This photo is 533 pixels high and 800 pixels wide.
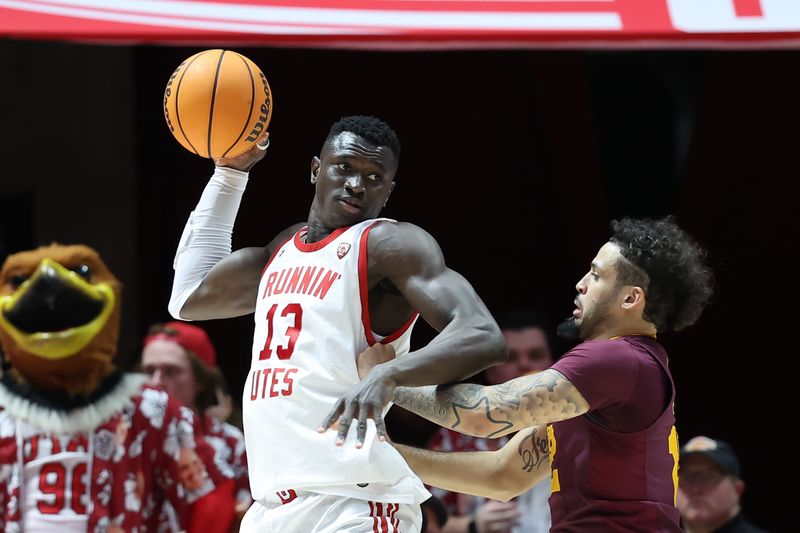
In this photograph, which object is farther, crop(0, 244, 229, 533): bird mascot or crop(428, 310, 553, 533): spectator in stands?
crop(428, 310, 553, 533): spectator in stands

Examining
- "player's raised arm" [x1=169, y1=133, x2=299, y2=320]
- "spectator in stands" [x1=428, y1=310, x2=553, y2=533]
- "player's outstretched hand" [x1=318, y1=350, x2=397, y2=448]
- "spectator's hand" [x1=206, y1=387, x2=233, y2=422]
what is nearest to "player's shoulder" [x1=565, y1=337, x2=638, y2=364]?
"player's outstretched hand" [x1=318, y1=350, x2=397, y2=448]

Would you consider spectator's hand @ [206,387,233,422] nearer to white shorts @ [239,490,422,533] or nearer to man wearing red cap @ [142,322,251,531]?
man wearing red cap @ [142,322,251,531]

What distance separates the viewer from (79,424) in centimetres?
→ 520

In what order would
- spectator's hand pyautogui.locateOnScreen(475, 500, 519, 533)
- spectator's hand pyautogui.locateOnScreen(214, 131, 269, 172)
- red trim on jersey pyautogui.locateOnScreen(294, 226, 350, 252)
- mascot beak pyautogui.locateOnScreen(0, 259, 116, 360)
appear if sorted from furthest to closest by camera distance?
spectator's hand pyautogui.locateOnScreen(475, 500, 519, 533)
mascot beak pyautogui.locateOnScreen(0, 259, 116, 360)
spectator's hand pyautogui.locateOnScreen(214, 131, 269, 172)
red trim on jersey pyautogui.locateOnScreen(294, 226, 350, 252)

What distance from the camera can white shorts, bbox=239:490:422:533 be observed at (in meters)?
3.72

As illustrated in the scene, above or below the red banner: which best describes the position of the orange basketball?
below

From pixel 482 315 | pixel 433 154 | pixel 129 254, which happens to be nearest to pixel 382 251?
pixel 482 315

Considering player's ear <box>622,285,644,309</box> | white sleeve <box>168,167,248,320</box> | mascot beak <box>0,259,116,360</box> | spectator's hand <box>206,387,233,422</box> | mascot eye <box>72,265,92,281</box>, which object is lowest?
spectator's hand <box>206,387,233,422</box>

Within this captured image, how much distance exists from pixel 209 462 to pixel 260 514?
167cm

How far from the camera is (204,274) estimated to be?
4289mm

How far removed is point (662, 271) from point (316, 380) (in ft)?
3.27

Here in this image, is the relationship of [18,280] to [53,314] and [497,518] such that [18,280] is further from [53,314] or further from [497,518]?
[497,518]

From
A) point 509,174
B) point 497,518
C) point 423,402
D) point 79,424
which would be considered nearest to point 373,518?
point 423,402

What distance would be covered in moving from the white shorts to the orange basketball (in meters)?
1.08
